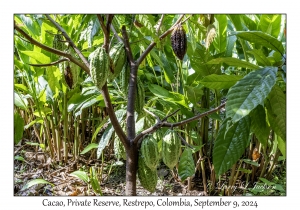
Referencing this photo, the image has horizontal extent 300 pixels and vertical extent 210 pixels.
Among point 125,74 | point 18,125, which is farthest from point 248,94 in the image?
point 18,125

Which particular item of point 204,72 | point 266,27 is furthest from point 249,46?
point 204,72

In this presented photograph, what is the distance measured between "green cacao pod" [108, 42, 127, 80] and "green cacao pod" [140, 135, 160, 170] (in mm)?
173

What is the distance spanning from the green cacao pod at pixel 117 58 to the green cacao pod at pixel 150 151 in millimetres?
173

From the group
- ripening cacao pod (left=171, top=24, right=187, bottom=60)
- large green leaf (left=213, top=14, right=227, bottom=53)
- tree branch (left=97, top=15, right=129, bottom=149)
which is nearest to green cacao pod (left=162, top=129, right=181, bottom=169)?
tree branch (left=97, top=15, right=129, bottom=149)

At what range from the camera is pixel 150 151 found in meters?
0.83

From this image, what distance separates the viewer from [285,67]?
742 millimetres

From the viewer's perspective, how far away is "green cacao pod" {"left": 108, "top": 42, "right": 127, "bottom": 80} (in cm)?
83

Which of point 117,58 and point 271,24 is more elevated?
point 271,24

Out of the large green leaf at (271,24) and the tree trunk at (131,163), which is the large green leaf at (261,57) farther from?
the large green leaf at (271,24)

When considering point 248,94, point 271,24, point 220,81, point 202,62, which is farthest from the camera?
point 271,24

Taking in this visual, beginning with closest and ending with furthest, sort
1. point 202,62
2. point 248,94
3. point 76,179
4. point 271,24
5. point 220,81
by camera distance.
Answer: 1. point 248,94
2. point 220,81
3. point 202,62
4. point 271,24
5. point 76,179

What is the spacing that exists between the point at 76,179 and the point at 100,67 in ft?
3.05

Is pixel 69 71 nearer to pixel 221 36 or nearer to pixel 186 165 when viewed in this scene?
pixel 186 165

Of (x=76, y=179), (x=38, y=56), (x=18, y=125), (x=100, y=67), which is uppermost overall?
(x=38, y=56)
